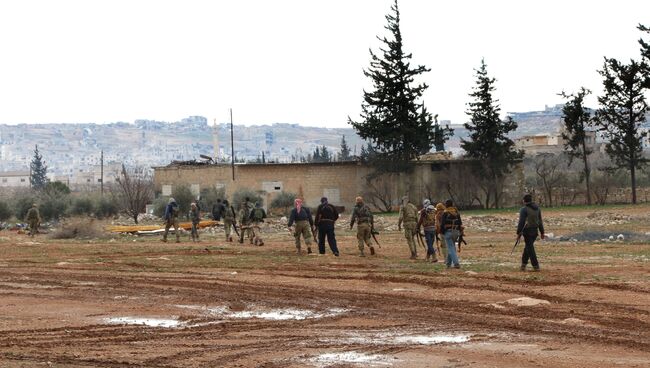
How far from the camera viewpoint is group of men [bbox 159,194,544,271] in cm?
2381

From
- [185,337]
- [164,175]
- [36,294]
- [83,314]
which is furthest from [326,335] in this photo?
[164,175]

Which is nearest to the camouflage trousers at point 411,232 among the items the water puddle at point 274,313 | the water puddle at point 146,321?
the water puddle at point 274,313

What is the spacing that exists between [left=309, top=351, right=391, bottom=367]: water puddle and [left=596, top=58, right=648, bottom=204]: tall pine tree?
4818 cm

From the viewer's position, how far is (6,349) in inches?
550

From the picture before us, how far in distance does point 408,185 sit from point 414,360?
2112 inches

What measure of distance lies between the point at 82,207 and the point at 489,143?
2505cm

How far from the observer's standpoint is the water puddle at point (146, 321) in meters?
16.4

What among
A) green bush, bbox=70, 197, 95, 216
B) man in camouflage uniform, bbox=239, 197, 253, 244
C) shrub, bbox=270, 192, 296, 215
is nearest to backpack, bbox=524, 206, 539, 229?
A: man in camouflage uniform, bbox=239, 197, 253, 244

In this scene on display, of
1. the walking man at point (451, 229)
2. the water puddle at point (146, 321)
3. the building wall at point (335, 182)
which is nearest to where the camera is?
the water puddle at point (146, 321)

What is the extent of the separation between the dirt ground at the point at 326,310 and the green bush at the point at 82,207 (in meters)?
34.7

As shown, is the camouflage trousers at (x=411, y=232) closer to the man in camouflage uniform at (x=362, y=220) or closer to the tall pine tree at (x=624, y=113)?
the man in camouflage uniform at (x=362, y=220)

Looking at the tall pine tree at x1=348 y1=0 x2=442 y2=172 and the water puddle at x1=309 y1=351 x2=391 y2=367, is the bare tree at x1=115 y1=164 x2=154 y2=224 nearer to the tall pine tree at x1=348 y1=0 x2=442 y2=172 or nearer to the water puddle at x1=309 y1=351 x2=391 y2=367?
the tall pine tree at x1=348 y1=0 x2=442 y2=172

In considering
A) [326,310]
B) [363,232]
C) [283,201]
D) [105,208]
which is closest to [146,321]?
[326,310]

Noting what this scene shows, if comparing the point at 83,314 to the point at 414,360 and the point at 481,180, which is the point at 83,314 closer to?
the point at 414,360
